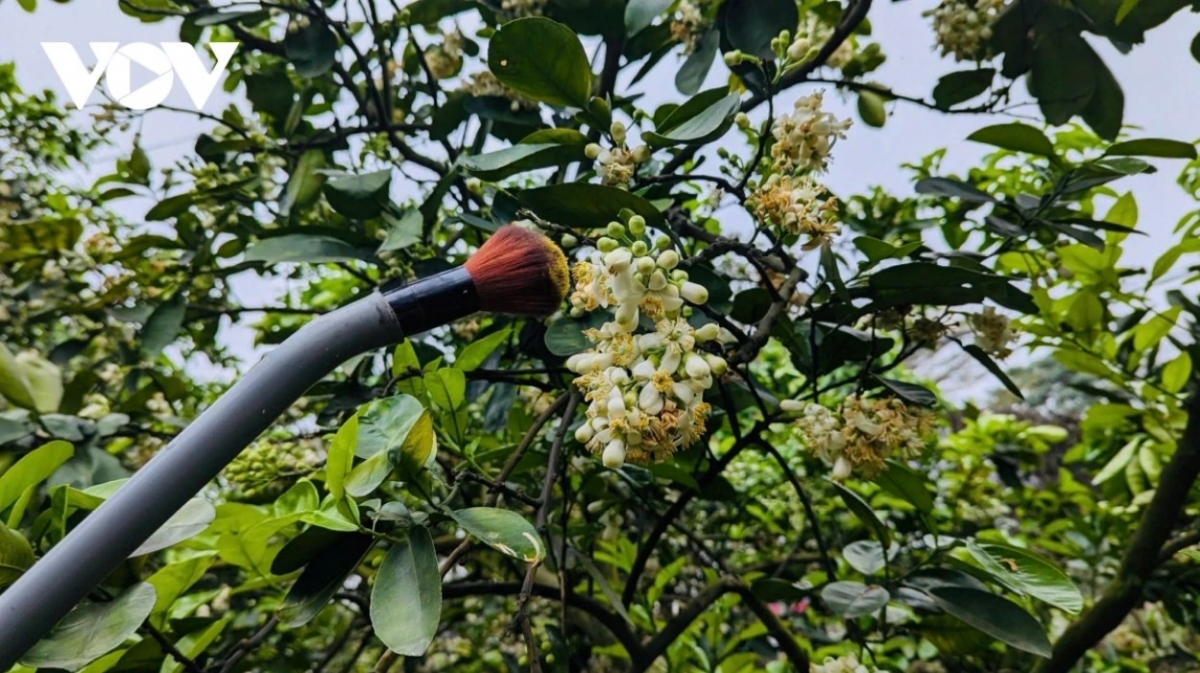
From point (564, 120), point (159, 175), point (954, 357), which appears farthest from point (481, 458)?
point (954, 357)

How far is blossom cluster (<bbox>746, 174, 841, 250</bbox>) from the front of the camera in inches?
21.8

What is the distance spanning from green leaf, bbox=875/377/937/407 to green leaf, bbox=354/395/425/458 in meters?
0.37

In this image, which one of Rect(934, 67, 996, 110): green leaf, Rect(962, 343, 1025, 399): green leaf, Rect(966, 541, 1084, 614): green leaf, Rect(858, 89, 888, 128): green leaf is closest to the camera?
Rect(966, 541, 1084, 614): green leaf

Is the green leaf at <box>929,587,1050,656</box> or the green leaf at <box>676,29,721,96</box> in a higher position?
the green leaf at <box>676,29,721,96</box>

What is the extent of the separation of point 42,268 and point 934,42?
1.28m

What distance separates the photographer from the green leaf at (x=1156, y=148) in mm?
685

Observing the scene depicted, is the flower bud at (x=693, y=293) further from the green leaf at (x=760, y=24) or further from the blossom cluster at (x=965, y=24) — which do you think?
the blossom cluster at (x=965, y=24)

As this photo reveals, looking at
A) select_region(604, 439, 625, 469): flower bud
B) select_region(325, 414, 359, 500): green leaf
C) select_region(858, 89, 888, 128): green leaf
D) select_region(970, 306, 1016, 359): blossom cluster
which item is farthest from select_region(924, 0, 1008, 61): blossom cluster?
select_region(325, 414, 359, 500): green leaf

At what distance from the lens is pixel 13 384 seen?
868mm

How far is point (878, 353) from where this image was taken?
0.71 metres

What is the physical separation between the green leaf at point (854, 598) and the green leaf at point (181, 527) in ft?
1.53

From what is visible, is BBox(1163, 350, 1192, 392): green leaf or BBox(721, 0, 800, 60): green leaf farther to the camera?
BBox(1163, 350, 1192, 392): green leaf

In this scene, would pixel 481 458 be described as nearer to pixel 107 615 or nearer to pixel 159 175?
pixel 107 615

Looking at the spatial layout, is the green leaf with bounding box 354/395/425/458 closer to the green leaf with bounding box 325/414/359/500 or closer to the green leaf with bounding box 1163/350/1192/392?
the green leaf with bounding box 325/414/359/500
